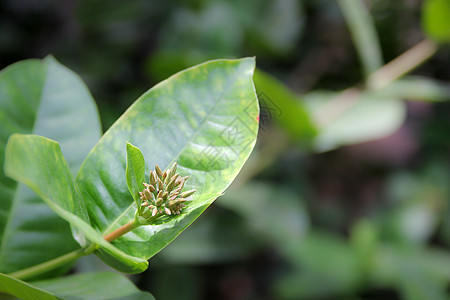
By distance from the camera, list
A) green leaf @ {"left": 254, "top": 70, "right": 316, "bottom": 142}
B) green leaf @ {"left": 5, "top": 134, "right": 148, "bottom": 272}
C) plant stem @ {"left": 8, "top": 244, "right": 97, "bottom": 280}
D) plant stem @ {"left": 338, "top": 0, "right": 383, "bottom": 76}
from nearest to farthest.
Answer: green leaf @ {"left": 5, "top": 134, "right": 148, "bottom": 272}, plant stem @ {"left": 8, "top": 244, "right": 97, "bottom": 280}, green leaf @ {"left": 254, "top": 70, "right": 316, "bottom": 142}, plant stem @ {"left": 338, "top": 0, "right": 383, "bottom": 76}

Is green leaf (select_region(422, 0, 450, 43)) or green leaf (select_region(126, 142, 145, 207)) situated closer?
green leaf (select_region(126, 142, 145, 207))

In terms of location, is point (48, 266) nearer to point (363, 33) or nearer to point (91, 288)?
point (91, 288)

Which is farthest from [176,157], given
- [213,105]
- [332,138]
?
[332,138]

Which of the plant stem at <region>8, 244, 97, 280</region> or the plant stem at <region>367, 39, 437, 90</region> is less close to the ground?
the plant stem at <region>8, 244, 97, 280</region>

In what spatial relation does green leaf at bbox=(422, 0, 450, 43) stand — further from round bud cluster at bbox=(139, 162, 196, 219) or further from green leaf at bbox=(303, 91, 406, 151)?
round bud cluster at bbox=(139, 162, 196, 219)

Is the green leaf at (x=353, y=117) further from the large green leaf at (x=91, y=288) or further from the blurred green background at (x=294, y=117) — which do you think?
the large green leaf at (x=91, y=288)

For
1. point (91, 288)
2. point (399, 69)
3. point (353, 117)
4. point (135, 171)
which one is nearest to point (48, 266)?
point (91, 288)

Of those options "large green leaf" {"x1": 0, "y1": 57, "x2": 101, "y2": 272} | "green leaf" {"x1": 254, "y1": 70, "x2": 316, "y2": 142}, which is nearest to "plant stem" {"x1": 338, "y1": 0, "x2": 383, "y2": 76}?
"green leaf" {"x1": 254, "y1": 70, "x2": 316, "y2": 142}

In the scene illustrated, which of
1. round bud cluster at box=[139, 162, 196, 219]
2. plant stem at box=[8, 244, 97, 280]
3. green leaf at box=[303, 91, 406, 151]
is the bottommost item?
green leaf at box=[303, 91, 406, 151]
